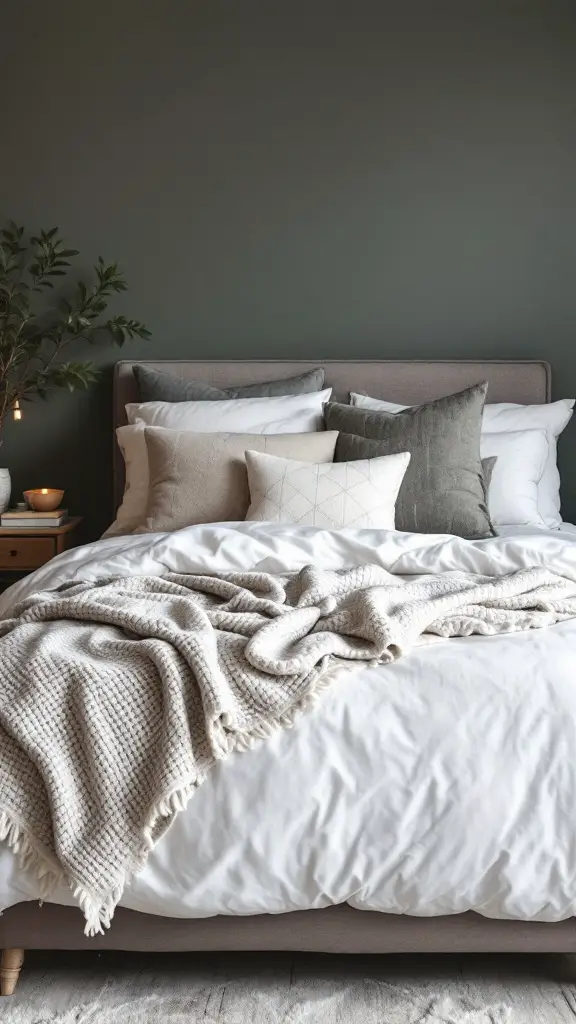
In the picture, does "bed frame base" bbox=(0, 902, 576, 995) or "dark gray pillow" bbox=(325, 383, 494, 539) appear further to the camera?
"dark gray pillow" bbox=(325, 383, 494, 539)

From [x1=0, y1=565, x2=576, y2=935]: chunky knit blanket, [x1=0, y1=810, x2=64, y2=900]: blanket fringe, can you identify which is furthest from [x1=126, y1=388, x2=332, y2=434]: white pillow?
[x1=0, y1=810, x2=64, y2=900]: blanket fringe

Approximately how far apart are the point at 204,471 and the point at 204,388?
67cm

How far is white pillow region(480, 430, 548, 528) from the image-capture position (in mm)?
3570

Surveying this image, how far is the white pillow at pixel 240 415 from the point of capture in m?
3.61

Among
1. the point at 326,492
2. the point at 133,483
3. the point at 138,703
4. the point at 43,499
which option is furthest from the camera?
the point at 43,499

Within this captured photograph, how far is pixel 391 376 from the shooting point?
403 centimetres

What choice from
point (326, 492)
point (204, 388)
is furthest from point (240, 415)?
point (326, 492)

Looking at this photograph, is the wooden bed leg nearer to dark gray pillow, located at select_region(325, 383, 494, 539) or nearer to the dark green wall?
dark gray pillow, located at select_region(325, 383, 494, 539)

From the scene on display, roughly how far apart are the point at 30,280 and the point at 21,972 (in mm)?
2949

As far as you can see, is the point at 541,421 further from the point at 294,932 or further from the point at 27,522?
the point at 294,932

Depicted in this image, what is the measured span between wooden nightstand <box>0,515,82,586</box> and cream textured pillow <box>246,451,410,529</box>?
3.57 feet

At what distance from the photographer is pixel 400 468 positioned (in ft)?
10.4

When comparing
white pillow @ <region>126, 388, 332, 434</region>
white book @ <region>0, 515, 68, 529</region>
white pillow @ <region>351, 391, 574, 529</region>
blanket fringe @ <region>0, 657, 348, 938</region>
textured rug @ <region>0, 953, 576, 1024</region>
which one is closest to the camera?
blanket fringe @ <region>0, 657, 348, 938</region>

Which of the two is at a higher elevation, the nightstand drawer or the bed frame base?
the bed frame base
